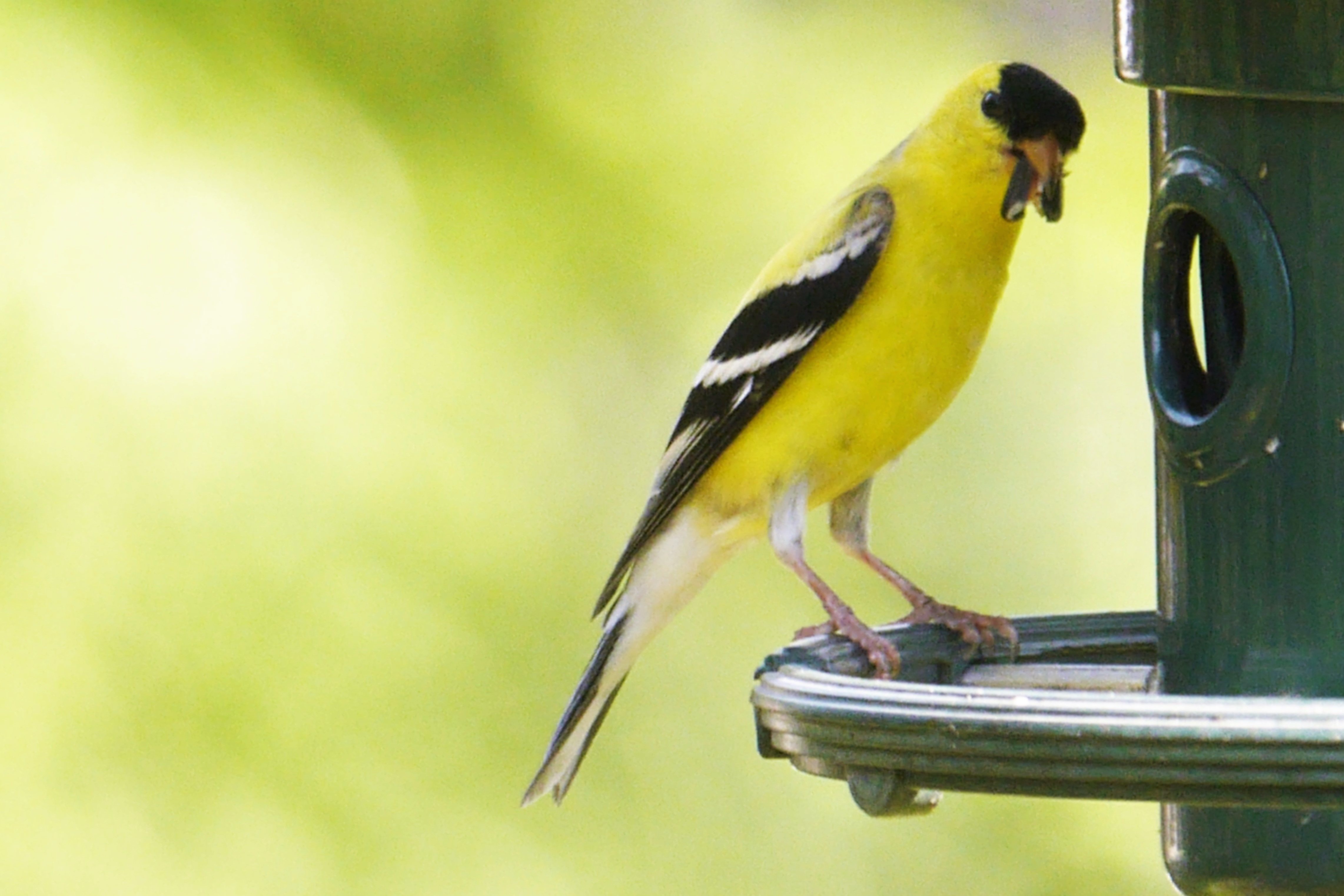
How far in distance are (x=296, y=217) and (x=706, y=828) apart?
191 cm

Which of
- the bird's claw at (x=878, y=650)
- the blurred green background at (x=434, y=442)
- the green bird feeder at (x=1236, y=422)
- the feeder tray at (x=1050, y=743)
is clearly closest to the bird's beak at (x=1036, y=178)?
the green bird feeder at (x=1236, y=422)

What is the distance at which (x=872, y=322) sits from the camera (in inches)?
136

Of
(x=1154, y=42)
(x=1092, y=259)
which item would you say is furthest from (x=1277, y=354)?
(x=1092, y=259)

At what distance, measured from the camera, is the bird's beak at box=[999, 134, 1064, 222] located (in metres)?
3.39

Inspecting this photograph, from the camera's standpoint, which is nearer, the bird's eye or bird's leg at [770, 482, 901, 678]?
the bird's eye

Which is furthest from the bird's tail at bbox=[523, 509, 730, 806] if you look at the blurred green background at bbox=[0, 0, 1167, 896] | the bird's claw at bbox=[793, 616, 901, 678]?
the blurred green background at bbox=[0, 0, 1167, 896]

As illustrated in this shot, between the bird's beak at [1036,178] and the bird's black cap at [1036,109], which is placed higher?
the bird's black cap at [1036,109]

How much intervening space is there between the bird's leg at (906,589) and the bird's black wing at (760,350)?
0.43m

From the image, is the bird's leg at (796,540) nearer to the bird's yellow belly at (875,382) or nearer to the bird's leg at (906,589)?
the bird's yellow belly at (875,382)

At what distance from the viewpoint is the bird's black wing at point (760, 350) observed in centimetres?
347

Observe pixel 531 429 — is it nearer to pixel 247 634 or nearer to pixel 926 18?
pixel 247 634

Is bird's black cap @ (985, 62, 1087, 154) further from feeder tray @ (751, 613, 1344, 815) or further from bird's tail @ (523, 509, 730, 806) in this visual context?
feeder tray @ (751, 613, 1344, 815)

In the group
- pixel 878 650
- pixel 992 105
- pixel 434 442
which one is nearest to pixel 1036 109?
pixel 992 105

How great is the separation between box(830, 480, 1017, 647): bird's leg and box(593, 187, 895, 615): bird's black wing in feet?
1.40
